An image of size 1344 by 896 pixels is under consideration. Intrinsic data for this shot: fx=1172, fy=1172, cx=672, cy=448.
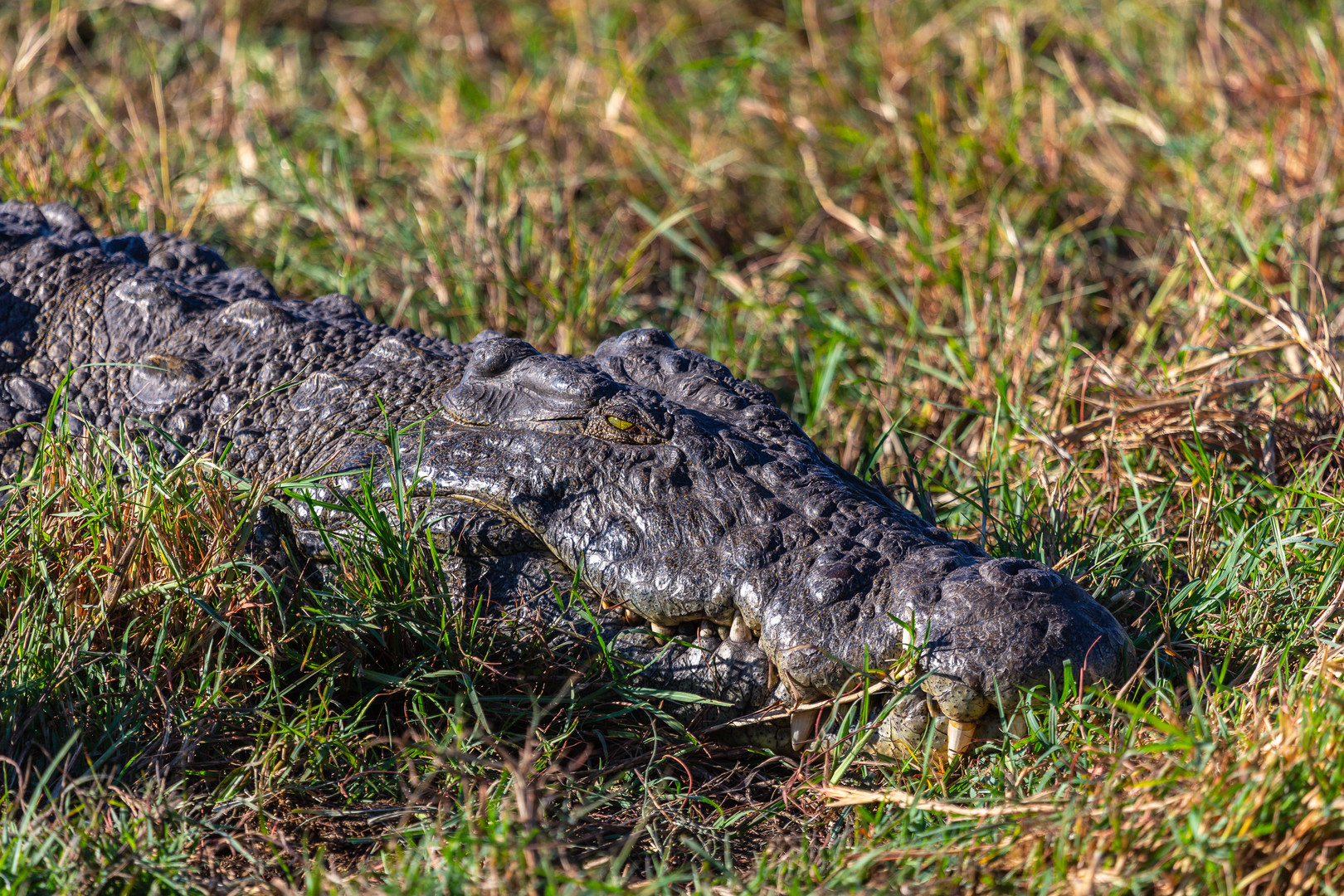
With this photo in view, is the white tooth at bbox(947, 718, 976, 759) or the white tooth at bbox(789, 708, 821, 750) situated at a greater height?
the white tooth at bbox(947, 718, 976, 759)

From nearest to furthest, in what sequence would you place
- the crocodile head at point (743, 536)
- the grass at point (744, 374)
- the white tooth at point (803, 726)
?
1. the grass at point (744, 374)
2. the crocodile head at point (743, 536)
3. the white tooth at point (803, 726)

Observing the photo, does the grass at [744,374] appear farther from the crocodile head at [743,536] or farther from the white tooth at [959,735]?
the crocodile head at [743,536]

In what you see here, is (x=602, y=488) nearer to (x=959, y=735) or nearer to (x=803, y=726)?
(x=803, y=726)

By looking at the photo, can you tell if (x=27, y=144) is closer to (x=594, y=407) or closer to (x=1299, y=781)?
(x=594, y=407)

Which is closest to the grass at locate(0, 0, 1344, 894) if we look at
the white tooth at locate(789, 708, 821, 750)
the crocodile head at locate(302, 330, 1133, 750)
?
the white tooth at locate(789, 708, 821, 750)

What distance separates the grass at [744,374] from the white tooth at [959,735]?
58 mm

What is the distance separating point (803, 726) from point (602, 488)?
666 mm

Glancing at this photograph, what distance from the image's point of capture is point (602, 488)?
8.48 feet

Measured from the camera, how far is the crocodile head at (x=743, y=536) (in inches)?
88.4

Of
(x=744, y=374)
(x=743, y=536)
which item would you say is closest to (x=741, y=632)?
(x=743, y=536)

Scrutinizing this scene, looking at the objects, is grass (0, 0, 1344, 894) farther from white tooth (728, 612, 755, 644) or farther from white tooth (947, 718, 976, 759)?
white tooth (728, 612, 755, 644)

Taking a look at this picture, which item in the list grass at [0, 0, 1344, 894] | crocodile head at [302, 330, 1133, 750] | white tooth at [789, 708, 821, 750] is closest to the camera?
grass at [0, 0, 1344, 894]

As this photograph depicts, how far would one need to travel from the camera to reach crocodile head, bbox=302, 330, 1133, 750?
2.24 meters

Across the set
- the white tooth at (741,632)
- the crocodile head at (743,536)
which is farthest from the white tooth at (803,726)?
the white tooth at (741,632)
